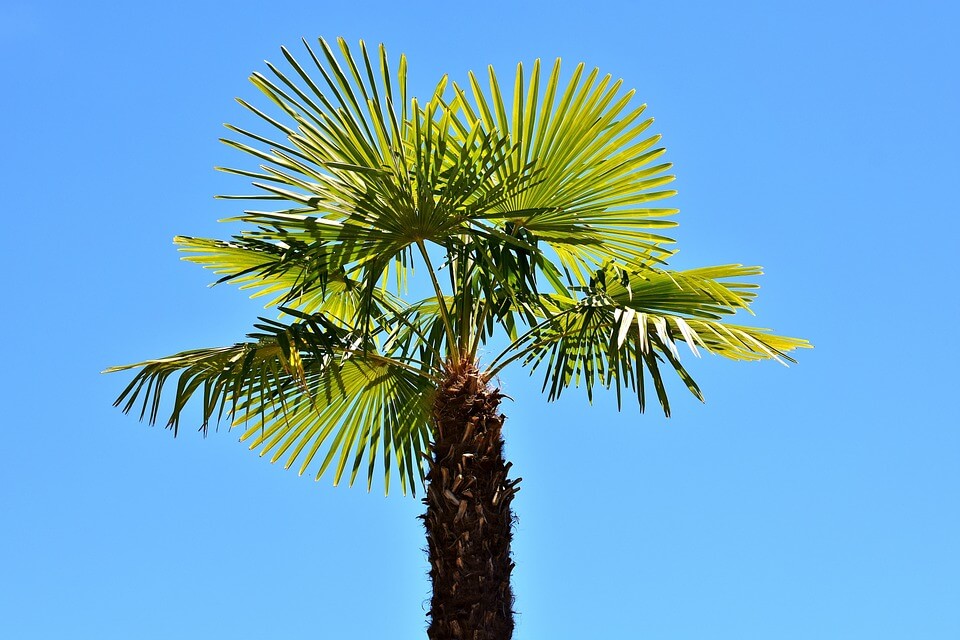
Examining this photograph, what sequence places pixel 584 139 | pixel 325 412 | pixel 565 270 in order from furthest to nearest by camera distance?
pixel 325 412 → pixel 565 270 → pixel 584 139

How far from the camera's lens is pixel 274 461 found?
774 centimetres

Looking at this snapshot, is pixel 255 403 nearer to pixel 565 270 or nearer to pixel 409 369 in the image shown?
pixel 409 369

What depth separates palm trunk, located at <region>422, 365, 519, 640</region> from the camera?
6141 millimetres

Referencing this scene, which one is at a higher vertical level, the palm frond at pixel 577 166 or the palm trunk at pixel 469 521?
the palm frond at pixel 577 166

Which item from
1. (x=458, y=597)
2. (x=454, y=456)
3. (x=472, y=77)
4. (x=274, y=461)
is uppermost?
(x=472, y=77)

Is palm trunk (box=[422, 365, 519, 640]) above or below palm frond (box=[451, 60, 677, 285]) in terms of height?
below

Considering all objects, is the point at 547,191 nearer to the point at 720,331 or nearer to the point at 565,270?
the point at 565,270

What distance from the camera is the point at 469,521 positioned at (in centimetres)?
624

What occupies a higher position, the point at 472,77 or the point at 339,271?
the point at 472,77

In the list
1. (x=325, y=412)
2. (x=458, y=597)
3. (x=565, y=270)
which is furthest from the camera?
(x=325, y=412)

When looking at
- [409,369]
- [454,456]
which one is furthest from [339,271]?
[454,456]

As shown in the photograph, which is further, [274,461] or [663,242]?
[274,461]

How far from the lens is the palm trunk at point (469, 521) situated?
6141mm

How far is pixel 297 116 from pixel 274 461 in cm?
251
